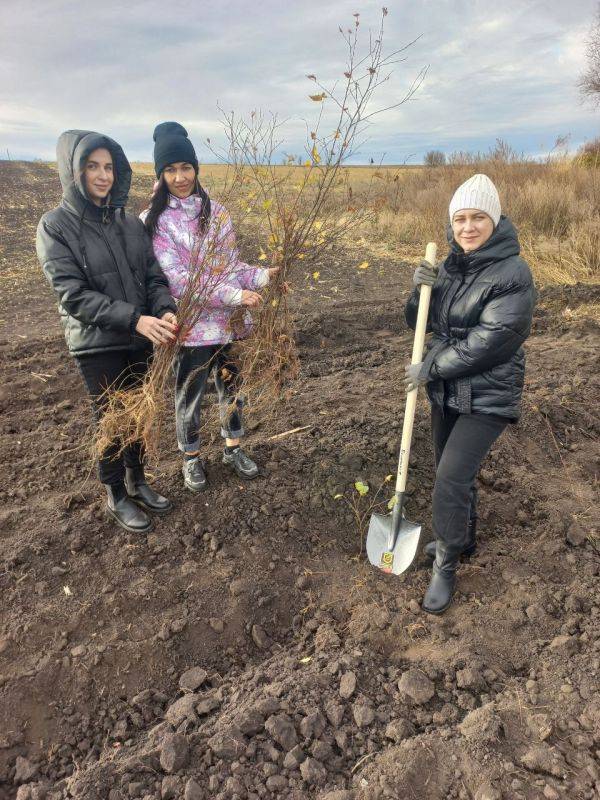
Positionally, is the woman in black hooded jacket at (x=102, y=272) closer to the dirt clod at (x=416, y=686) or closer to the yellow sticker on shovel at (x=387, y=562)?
the yellow sticker on shovel at (x=387, y=562)

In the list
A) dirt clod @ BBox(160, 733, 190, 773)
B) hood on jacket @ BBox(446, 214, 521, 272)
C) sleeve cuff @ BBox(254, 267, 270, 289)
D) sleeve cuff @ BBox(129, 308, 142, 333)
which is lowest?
dirt clod @ BBox(160, 733, 190, 773)

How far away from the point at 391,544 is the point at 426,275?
1.45 m

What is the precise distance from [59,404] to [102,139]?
2.96m

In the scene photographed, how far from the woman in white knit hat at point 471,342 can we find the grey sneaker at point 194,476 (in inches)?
59.6

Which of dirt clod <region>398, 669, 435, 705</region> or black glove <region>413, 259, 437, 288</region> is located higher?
black glove <region>413, 259, 437, 288</region>

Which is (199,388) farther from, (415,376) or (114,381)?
(415,376)

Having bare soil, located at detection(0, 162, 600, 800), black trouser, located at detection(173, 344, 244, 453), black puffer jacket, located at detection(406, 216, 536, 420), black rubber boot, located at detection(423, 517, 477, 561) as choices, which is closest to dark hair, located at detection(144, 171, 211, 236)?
black trouser, located at detection(173, 344, 244, 453)

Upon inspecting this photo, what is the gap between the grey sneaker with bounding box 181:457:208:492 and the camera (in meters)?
3.34

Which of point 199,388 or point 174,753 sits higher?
point 199,388

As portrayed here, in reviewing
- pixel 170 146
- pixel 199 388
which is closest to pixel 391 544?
pixel 199 388

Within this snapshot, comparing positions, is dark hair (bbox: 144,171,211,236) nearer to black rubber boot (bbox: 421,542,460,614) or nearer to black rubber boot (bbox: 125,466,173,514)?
black rubber boot (bbox: 125,466,173,514)

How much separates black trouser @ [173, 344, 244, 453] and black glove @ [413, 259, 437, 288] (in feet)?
3.92

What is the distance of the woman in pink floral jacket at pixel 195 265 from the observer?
107 inches

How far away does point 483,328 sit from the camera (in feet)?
7.32
